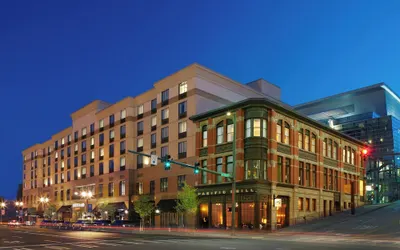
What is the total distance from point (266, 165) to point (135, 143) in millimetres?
31208

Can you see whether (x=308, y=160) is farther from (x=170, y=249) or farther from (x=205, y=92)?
(x=170, y=249)

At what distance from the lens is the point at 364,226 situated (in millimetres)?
46344

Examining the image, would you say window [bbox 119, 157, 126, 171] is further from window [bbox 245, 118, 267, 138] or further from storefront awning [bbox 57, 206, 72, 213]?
window [bbox 245, 118, 267, 138]

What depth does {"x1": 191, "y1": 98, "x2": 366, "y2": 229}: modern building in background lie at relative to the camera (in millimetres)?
48844

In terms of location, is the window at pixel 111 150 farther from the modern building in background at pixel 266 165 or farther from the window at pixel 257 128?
the window at pixel 257 128

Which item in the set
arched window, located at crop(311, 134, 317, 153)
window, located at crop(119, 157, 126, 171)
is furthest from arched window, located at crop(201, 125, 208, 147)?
window, located at crop(119, 157, 126, 171)

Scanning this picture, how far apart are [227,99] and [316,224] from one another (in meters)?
23.6

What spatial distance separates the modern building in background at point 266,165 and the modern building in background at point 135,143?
5359mm

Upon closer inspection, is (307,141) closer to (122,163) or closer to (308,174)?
(308,174)

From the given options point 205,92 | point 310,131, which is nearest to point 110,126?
point 205,92

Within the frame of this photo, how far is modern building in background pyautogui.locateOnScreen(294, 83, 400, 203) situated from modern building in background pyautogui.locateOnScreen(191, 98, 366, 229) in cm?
4266

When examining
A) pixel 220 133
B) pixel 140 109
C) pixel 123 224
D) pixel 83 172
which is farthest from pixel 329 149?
pixel 83 172

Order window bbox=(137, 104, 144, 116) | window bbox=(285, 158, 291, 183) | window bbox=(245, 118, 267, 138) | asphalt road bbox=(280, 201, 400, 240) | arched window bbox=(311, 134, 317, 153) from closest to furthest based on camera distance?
asphalt road bbox=(280, 201, 400, 240)
window bbox=(245, 118, 267, 138)
window bbox=(285, 158, 291, 183)
arched window bbox=(311, 134, 317, 153)
window bbox=(137, 104, 144, 116)

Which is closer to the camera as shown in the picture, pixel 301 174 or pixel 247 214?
pixel 247 214
